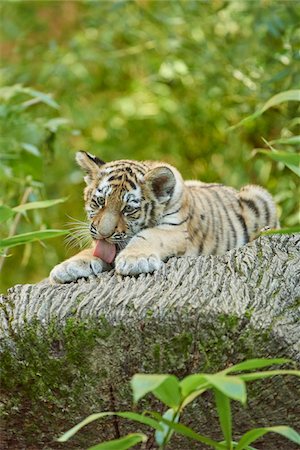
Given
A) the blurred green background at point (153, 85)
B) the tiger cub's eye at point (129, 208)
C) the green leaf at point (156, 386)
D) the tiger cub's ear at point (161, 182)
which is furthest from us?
the blurred green background at point (153, 85)

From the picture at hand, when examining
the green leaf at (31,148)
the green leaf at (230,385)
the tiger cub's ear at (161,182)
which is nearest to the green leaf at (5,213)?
the tiger cub's ear at (161,182)

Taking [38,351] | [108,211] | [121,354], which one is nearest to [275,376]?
[121,354]

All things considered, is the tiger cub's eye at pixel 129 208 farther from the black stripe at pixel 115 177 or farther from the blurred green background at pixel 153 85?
the blurred green background at pixel 153 85

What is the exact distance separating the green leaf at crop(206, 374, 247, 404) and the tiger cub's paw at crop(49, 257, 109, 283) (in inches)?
46.0

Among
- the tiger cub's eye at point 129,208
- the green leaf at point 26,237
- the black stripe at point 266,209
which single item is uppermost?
the green leaf at point 26,237

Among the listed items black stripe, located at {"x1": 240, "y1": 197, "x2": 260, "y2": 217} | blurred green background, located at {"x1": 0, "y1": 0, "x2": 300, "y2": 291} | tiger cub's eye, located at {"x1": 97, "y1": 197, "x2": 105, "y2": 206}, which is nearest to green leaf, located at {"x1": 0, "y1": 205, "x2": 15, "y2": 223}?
tiger cub's eye, located at {"x1": 97, "y1": 197, "x2": 105, "y2": 206}

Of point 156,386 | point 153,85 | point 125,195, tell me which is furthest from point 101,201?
point 153,85

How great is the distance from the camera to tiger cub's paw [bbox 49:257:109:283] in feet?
10.7

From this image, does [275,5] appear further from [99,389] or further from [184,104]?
[99,389]

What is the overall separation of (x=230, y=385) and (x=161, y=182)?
1869 mm

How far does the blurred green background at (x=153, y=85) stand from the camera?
6141 millimetres

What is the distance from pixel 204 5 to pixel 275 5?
94 centimetres

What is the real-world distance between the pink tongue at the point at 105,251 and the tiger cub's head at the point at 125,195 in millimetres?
19

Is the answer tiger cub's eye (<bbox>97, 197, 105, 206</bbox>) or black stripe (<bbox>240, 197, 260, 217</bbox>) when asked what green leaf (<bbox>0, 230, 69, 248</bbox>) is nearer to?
tiger cub's eye (<bbox>97, 197, 105, 206</bbox>)
